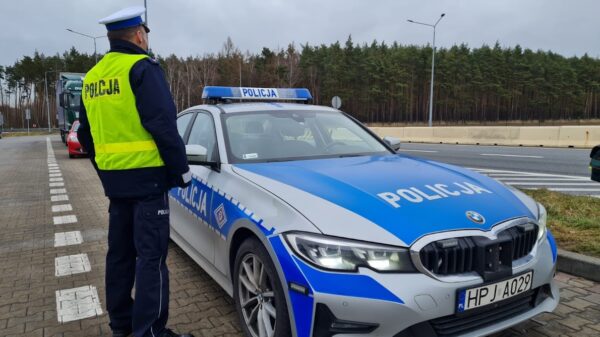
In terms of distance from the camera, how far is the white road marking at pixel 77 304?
3.36 metres

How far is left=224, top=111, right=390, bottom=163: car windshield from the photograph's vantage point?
3482mm

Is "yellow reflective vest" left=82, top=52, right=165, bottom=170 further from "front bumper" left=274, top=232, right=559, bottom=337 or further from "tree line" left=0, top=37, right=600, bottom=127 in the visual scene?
"tree line" left=0, top=37, right=600, bottom=127

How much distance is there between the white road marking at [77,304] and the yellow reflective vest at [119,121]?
144cm

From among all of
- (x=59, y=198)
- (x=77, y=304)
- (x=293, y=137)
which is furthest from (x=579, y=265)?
(x=59, y=198)

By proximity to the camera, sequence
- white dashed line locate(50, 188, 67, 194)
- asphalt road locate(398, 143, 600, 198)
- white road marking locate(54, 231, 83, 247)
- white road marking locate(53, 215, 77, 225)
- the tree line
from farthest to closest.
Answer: the tree line, white dashed line locate(50, 188, 67, 194), asphalt road locate(398, 143, 600, 198), white road marking locate(53, 215, 77, 225), white road marking locate(54, 231, 83, 247)

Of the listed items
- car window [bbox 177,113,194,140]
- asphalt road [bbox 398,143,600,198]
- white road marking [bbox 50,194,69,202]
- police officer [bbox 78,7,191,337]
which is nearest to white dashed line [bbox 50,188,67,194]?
white road marking [bbox 50,194,69,202]

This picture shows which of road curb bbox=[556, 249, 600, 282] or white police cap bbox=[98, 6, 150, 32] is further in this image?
road curb bbox=[556, 249, 600, 282]

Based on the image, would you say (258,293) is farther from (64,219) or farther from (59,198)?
(59,198)

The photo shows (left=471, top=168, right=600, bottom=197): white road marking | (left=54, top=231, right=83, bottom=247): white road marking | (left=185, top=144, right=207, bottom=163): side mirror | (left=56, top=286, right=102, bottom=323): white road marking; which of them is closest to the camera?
(left=185, top=144, right=207, bottom=163): side mirror

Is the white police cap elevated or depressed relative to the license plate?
elevated

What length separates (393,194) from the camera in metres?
2.54

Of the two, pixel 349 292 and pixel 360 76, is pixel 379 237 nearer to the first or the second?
pixel 349 292

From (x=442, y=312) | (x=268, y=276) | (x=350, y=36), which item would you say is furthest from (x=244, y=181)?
(x=350, y=36)

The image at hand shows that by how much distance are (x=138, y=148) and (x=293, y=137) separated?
153 centimetres
